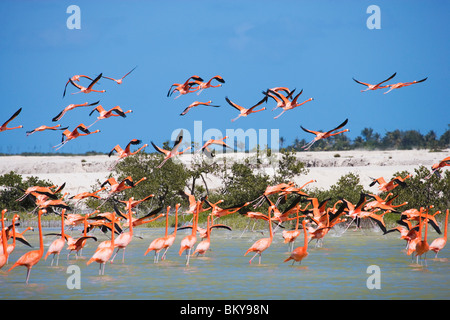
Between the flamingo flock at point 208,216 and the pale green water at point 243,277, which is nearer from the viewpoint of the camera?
the pale green water at point 243,277

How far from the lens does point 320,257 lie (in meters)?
18.9

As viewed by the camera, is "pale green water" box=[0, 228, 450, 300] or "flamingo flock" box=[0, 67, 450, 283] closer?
"pale green water" box=[0, 228, 450, 300]

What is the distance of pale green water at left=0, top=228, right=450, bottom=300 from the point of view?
1368cm

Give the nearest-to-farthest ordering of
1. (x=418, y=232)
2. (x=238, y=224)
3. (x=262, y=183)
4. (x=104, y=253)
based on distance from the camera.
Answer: (x=104, y=253)
(x=418, y=232)
(x=238, y=224)
(x=262, y=183)

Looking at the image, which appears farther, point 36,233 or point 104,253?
point 36,233

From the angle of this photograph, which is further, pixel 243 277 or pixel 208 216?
pixel 208 216

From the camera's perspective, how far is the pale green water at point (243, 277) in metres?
13.7

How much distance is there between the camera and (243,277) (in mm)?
15680
